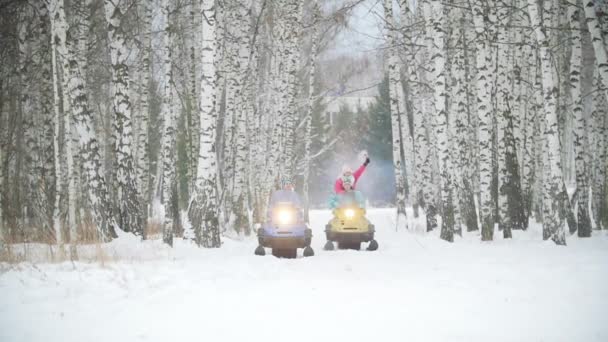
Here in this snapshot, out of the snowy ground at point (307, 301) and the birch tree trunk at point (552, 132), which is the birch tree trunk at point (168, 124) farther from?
the birch tree trunk at point (552, 132)

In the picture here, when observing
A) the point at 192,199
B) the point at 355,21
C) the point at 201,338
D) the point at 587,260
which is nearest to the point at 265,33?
the point at 355,21

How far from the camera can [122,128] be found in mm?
10055

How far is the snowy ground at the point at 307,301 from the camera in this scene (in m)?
4.17

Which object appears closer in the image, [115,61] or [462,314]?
[462,314]

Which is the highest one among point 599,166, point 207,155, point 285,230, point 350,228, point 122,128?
point 122,128

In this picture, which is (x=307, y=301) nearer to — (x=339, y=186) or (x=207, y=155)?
(x=207, y=155)

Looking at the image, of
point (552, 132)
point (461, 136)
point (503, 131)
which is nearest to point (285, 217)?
point (552, 132)

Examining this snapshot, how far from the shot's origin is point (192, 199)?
9.71m

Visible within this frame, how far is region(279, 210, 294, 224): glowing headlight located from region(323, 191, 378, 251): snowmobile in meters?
1.33

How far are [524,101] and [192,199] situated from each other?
38.8 feet

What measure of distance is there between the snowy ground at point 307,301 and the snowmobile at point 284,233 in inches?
49.1

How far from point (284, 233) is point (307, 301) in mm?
3664

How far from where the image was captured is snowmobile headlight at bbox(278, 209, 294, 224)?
9.05 meters

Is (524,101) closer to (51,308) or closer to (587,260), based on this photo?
(587,260)
